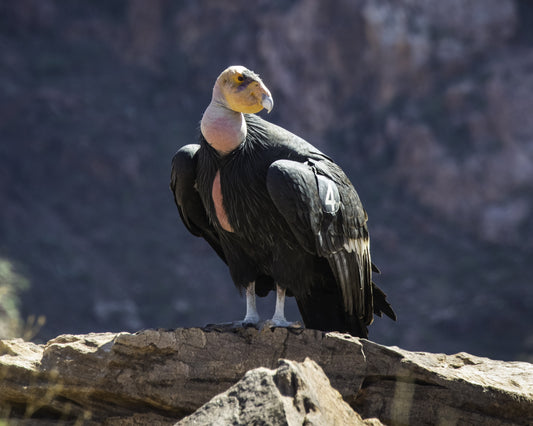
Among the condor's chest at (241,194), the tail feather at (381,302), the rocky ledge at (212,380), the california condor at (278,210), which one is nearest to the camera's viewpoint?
the rocky ledge at (212,380)

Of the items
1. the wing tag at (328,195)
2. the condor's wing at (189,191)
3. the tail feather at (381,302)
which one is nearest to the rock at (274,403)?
the wing tag at (328,195)

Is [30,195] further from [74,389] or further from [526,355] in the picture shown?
[74,389]

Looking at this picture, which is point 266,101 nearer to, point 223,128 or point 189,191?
point 223,128

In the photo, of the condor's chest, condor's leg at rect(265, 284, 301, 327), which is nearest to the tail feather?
condor's leg at rect(265, 284, 301, 327)

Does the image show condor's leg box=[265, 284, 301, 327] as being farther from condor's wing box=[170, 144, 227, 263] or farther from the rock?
the rock

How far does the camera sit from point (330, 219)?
4980mm

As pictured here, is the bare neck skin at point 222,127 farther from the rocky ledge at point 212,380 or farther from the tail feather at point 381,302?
the tail feather at point 381,302

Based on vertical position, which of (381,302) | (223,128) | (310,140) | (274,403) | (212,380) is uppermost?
(310,140)

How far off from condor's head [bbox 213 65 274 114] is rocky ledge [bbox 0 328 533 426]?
1379 mm

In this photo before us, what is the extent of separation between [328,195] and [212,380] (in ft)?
4.24

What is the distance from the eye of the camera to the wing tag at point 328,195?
491cm

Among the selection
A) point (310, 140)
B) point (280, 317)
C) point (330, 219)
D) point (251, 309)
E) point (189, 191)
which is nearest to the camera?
point (330, 219)

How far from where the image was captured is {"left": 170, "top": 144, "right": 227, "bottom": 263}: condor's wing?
5.42 metres

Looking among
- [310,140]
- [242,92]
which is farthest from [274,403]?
[310,140]
